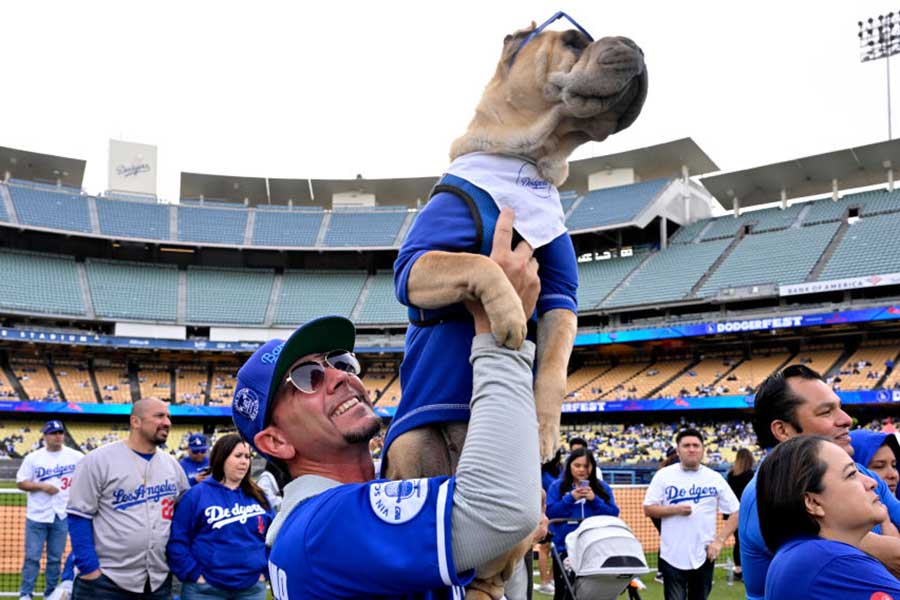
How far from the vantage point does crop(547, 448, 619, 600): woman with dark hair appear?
292 inches

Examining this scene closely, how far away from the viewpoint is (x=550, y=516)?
766 centimetres

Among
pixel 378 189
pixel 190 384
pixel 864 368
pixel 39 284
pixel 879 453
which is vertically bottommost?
pixel 190 384

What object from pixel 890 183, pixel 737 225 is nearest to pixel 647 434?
pixel 737 225

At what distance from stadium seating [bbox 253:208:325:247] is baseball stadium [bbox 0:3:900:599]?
0.46 ft

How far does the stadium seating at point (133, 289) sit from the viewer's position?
125ft

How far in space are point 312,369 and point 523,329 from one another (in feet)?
1.88

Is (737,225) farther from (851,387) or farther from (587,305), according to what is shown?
(851,387)

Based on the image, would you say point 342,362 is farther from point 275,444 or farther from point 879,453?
point 879,453

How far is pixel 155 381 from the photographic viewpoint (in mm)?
37781

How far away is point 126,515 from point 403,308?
110ft

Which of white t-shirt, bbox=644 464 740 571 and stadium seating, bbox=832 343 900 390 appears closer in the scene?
white t-shirt, bbox=644 464 740 571

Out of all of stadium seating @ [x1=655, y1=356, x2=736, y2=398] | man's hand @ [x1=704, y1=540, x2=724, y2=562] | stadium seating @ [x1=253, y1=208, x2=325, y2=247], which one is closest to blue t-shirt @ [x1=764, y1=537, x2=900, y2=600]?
man's hand @ [x1=704, y1=540, x2=724, y2=562]

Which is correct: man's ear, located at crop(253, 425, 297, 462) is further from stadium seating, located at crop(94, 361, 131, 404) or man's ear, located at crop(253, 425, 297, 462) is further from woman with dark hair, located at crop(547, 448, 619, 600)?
stadium seating, located at crop(94, 361, 131, 404)

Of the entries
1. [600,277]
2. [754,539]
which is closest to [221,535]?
[754,539]
